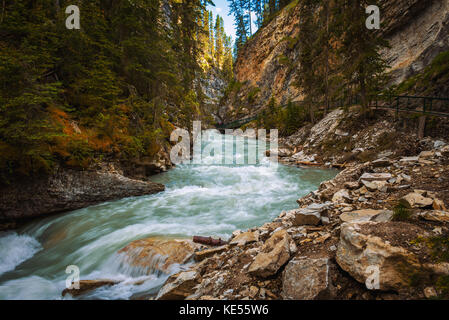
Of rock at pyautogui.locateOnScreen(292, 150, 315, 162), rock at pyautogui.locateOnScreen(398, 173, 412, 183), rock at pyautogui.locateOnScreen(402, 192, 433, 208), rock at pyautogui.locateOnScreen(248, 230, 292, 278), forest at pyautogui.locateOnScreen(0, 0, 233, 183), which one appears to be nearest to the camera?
rock at pyautogui.locateOnScreen(248, 230, 292, 278)

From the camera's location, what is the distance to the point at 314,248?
102 inches

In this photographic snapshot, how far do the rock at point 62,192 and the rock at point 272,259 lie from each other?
658 cm

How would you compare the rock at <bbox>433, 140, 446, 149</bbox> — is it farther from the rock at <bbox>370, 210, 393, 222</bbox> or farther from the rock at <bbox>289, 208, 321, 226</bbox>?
the rock at <bbox>289, 208, 321, 226</bbox>

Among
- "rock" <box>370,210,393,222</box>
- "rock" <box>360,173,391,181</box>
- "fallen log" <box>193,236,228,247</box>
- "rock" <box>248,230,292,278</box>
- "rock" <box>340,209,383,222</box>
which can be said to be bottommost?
"fallen log" <box>193,236,228,247</box>

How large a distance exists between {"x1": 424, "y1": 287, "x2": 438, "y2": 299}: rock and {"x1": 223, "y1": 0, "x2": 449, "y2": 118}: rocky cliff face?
17.4 meters

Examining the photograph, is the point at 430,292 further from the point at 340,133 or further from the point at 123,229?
the point at 340,133

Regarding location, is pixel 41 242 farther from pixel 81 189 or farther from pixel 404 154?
pixel 404 154

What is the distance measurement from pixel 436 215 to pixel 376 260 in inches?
52.2

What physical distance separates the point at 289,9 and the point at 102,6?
35.1m

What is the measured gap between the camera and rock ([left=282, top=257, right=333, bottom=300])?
1.90 meters

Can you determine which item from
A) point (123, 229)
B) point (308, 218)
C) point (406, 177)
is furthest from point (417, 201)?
point (123, 229)

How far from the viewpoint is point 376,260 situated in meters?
1.91

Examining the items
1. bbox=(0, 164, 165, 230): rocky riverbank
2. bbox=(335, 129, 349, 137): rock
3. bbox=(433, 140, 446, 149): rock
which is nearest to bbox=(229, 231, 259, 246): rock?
bbox=(0, 164, 165, 230): rocky riverbank
